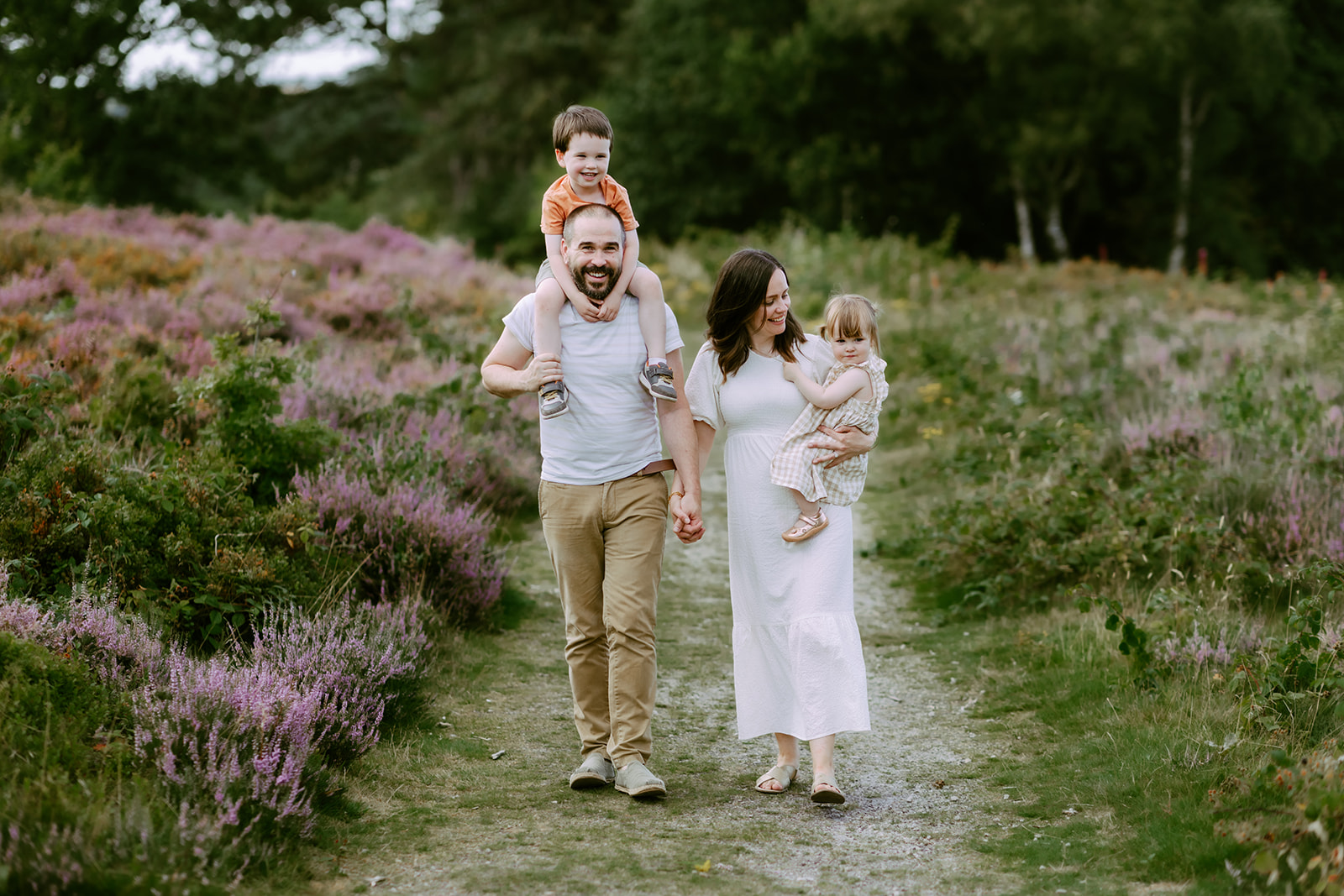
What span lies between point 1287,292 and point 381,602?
1342cm

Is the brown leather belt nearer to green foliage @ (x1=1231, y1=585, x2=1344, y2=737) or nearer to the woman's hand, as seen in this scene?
the woman's hand

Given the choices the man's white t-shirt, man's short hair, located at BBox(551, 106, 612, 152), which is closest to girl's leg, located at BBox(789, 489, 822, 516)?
the man's white t-shirt

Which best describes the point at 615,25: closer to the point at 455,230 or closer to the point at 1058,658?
the point at 455,230

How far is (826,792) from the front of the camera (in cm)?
418

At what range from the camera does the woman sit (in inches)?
168

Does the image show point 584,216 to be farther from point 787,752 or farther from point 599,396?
point 787,752

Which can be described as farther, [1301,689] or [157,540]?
[157,540]

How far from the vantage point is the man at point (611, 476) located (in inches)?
165

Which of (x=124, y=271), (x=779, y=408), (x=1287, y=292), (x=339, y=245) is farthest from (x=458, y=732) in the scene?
(x=1287, y=292)

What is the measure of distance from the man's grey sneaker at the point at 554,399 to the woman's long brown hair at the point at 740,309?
0.65 m

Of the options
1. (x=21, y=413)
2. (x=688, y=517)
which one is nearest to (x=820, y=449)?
(x=688, y=517)

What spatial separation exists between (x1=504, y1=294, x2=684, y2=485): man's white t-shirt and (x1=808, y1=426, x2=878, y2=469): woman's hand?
25.2 inches

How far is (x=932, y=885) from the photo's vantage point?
3.62 meters

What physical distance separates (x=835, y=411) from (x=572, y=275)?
1.11 m
